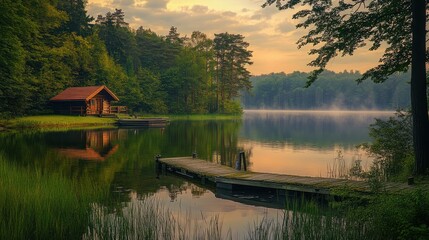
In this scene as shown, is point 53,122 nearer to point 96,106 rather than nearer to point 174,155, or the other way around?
point 96,106

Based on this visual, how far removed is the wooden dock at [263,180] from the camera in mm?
14648

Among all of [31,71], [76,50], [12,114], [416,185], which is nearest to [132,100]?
[76,50]

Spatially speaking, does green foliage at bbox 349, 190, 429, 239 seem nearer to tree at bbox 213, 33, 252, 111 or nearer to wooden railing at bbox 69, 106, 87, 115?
wooden railing at bbox 69, 106, 87, 115

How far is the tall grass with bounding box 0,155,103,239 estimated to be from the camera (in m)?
8.92

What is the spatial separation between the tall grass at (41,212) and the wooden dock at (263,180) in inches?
311

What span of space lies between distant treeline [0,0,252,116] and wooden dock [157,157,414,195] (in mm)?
32666

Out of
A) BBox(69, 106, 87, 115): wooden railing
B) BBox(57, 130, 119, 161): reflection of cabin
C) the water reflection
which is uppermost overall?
BBox(69, 106, 87, 115): wooden railing

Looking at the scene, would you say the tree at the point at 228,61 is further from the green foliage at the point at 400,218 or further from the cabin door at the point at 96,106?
the green foliage at the point at 400,218

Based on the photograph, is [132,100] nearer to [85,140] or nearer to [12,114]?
[12,114]

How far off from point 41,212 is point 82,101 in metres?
60.1

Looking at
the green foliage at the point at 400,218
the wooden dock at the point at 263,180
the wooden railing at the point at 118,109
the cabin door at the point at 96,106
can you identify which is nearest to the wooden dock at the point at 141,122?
the cabin door at the point at 96,106

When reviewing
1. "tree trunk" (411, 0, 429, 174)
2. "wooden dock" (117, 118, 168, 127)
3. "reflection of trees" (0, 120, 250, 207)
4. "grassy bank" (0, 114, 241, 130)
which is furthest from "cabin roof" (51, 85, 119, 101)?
"tree trunk" (411, 0, 429, 174)

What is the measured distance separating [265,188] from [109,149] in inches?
774

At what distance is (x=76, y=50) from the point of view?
7344cm
